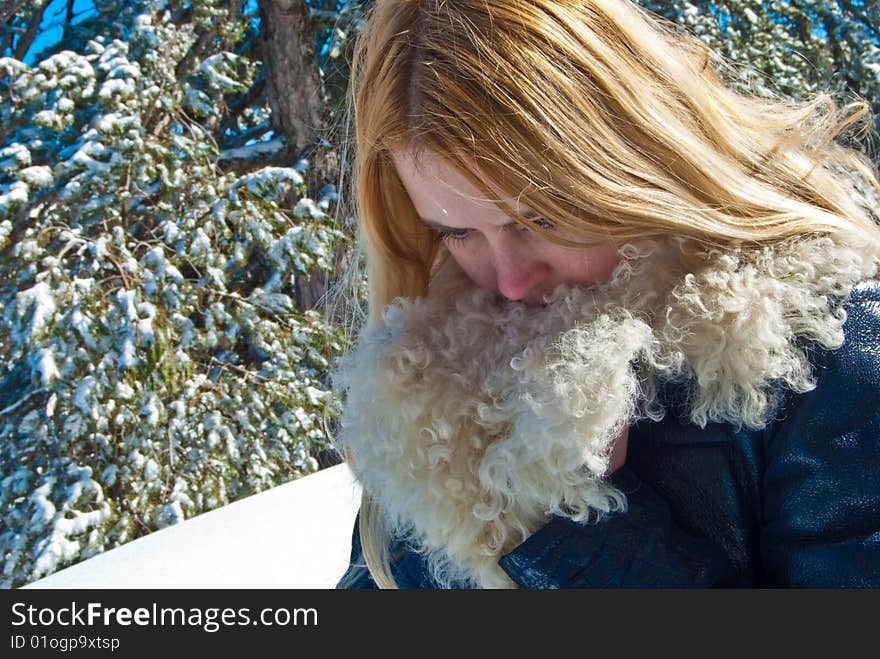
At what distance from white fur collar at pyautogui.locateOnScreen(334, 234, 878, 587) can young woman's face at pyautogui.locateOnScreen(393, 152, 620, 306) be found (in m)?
0.03

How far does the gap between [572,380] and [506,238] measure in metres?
0.26

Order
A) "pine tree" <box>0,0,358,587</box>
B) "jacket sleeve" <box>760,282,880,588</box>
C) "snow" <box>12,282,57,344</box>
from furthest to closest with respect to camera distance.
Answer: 1. "pine tree" <box>0,0,358,587</box>
2. "snow" <box>12,282,57,344</box>
3. "jacket sleeve" <box>760,282,880,588</box>

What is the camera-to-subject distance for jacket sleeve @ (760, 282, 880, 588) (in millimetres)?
927

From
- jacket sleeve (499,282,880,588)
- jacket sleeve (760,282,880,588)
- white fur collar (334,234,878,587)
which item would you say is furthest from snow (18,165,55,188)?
jacket sleeve (760,282,880,588)

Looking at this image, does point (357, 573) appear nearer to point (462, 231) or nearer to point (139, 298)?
point (462, 231)

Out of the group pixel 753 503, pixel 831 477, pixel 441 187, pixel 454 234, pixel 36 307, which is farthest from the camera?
pixel 36 307

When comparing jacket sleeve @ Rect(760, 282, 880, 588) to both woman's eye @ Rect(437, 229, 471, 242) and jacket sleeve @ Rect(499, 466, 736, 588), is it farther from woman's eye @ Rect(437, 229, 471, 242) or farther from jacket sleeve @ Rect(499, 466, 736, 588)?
woman's eye @ Rect(437, 229, 471, 242)

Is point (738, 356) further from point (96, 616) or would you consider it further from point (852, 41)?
point (852, 41)

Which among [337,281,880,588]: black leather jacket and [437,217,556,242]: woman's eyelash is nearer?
[337,281,880,588]: black leather jacket

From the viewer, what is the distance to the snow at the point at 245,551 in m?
2.31

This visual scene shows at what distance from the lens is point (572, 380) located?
1047mm

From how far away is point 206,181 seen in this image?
17.6 ft

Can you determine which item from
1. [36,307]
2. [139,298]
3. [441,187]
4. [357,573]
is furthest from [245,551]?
[139,298]

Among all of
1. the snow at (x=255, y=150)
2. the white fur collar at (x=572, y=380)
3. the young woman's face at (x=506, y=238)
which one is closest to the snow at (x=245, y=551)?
the white fur collar at (x=572, y=380)
